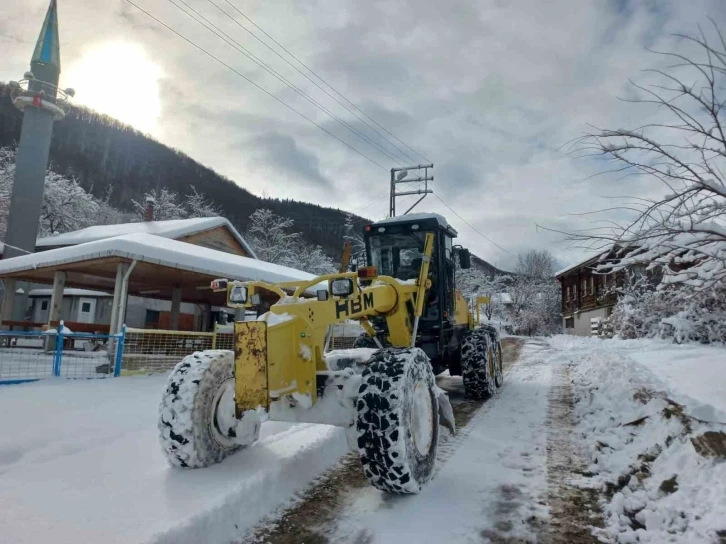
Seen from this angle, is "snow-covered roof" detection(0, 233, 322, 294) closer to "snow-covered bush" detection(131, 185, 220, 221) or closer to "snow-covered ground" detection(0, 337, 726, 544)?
"snow-covered ground" detection(0, 337, 726, 544)

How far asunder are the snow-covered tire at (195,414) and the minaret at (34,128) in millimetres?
28213

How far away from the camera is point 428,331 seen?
679 cm

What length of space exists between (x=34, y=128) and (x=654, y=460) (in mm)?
37274

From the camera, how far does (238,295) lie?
155 inches

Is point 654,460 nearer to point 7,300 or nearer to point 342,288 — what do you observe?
point 342,288

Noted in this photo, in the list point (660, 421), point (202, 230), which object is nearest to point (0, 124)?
point (202, 230)

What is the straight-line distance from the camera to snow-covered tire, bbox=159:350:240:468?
11.6 feet

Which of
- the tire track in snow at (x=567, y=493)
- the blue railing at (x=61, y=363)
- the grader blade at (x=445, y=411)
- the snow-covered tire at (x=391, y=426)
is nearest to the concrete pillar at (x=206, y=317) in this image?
the blue railing at (x=61, y=363)

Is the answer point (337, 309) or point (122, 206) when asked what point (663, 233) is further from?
point (122, 206)

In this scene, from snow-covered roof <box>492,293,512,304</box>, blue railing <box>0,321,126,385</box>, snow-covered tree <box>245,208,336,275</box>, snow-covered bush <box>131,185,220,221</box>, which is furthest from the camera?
snow-covered roof <box>492,293,512,304</box>

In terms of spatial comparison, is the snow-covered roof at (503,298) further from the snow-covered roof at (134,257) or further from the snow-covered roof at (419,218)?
the snow-covered roof at (419,218)

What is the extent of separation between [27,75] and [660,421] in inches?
1540

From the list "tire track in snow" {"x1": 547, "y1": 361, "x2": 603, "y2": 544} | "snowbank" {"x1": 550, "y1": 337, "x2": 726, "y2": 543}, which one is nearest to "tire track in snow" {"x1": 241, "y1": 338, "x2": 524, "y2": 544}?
"tire track in snow" {"x1": 547, "y1": 361, "x2": 603, "y2": 544}

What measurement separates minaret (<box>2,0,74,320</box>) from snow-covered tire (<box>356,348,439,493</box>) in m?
29.5
